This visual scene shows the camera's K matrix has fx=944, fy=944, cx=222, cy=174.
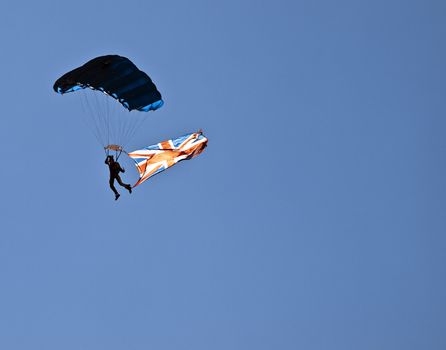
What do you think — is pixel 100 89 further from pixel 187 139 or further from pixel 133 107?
pixel 187 139

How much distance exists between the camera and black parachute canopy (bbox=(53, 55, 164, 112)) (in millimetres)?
37344

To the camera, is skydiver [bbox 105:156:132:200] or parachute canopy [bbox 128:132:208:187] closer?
skydiver [bbox 105:156:132:200]

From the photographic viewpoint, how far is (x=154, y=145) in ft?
135

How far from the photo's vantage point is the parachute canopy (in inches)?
1567

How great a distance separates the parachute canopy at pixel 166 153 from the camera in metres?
39.8

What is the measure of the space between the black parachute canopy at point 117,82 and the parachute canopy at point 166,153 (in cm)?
289

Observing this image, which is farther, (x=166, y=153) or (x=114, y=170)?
(x=166, y=153)

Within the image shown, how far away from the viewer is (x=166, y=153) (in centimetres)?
4069

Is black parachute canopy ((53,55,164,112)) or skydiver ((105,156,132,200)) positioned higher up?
black parachute canopy ((53,55,164,112))

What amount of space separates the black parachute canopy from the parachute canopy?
2890mm

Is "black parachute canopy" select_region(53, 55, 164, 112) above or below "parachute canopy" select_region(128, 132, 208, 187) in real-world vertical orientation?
above

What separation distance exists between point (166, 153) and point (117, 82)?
4.42 m

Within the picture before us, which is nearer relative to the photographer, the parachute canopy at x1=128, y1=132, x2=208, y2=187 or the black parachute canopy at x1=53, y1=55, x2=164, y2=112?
the black parachute canopy at x1=53, y1=55, x2=164, y2=112

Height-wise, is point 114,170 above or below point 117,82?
below
